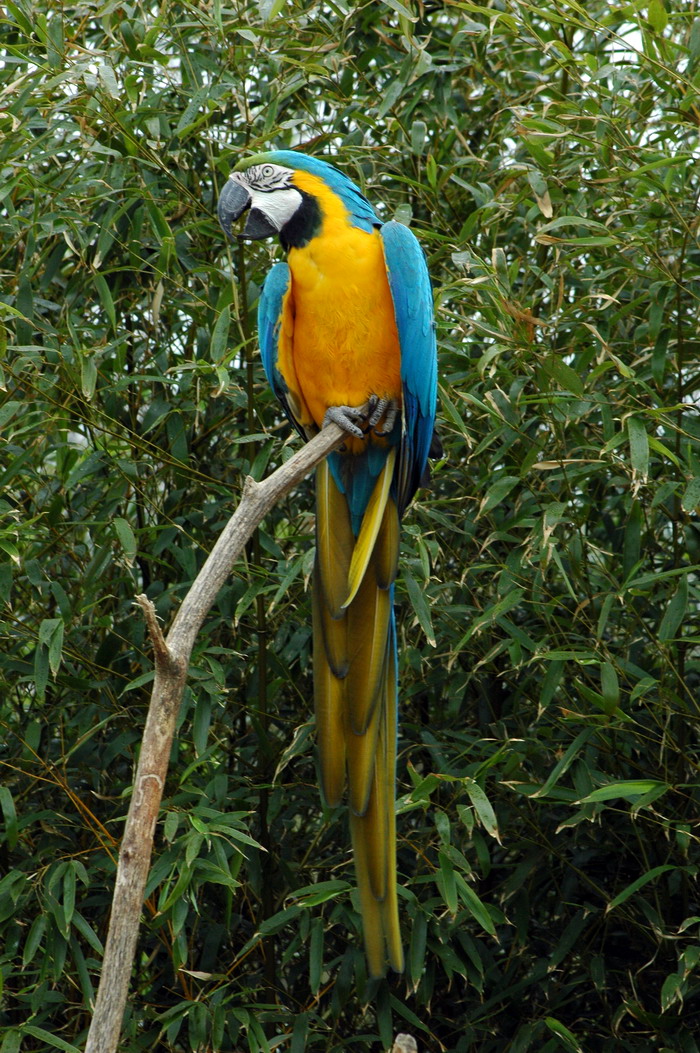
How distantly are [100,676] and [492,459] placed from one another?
2.56 feet

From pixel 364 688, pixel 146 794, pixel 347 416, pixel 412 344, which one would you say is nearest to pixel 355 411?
Result: pixel 347 416

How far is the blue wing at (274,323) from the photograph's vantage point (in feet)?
4.90

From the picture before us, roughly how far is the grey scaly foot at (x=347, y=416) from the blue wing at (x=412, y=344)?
0.19 ft

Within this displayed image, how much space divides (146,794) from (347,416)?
603 mm

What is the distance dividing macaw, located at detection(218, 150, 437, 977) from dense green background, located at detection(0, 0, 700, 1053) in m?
0.23

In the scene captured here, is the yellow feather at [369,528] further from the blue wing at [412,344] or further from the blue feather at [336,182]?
the blue feather at [336,182]

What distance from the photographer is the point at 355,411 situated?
4.83 feet

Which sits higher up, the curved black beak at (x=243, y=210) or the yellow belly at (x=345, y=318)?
the curved black beak at (x=243, y=210)

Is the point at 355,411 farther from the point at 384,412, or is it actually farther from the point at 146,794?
the point at 146,794

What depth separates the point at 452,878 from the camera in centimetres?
168

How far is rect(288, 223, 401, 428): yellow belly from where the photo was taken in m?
1.42

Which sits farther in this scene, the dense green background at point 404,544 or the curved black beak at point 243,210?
the dense green background at point 404,544

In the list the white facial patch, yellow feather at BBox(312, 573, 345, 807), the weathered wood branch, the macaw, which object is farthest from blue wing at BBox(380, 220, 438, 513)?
the weathered wood branch

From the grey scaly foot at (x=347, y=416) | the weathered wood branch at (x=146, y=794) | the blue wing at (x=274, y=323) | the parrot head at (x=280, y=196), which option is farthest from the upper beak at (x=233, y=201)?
the weathered wood branch at (x=146, y=794)
